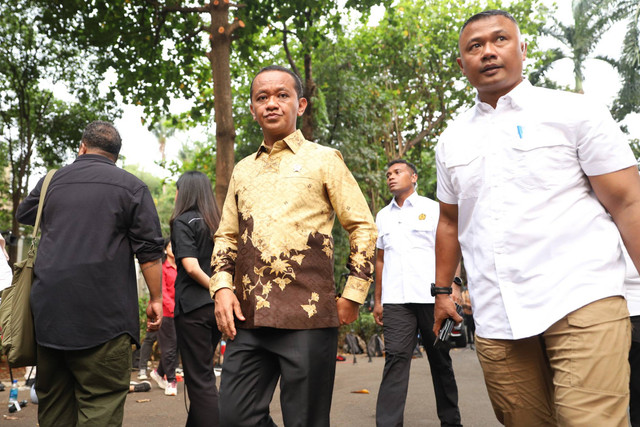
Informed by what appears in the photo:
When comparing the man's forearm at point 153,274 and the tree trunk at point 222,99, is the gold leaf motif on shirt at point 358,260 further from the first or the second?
the tree trunk at point 222,99

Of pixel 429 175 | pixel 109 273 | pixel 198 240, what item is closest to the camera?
pixel 109 273

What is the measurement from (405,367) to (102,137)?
3097 mm

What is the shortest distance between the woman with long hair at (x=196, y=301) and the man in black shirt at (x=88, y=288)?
33.2 inches

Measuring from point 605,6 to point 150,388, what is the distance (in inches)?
945

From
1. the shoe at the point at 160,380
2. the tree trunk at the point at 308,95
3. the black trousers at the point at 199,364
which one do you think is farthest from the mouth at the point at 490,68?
the tree trunk at the point at 308,95

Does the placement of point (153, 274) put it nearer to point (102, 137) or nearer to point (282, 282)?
point (102, 137)

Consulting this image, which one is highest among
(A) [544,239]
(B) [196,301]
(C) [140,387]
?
(A) [544,239]

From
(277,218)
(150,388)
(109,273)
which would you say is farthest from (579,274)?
(150,388)

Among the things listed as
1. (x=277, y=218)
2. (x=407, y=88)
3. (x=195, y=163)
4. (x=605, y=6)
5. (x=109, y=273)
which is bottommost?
(x=109, y=273)

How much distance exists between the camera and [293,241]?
308 centimetres

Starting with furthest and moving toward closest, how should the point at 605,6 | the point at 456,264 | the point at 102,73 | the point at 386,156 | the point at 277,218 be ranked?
the point at 605,6 → the point at 386,156 → the point at 102,73 → the point at 456,264 → the point at 277,218

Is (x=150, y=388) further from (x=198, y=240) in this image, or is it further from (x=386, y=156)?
(x=386, y=156)

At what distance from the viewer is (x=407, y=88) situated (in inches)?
897

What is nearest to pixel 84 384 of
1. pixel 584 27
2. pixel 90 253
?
pixel 90 253
